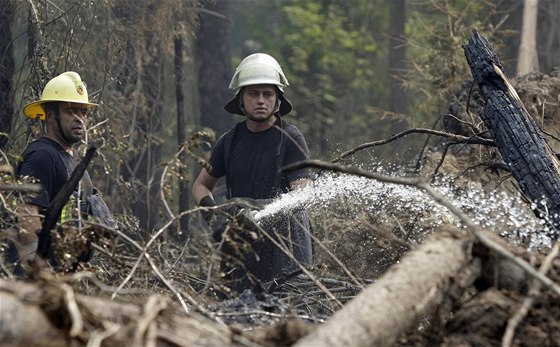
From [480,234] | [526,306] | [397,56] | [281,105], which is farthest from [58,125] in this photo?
[397,56]

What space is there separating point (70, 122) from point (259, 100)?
1.51m

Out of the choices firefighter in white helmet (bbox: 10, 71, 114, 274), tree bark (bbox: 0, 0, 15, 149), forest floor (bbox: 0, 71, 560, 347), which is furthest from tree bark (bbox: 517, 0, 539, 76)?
firefighter in white helmet (bbox: 10, 71, 114, 274)

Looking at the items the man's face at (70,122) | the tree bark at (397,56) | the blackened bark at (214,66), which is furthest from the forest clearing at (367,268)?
the tree bark at (397,56)

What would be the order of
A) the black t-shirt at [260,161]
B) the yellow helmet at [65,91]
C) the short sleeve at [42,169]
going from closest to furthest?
the short sleeve at [42,169], the yellow helmet at [65,91], the black t-shirt at [260,161]

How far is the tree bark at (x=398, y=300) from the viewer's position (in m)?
3.90

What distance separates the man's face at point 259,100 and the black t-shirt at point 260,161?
127 mm

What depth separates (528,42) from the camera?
56.8ft

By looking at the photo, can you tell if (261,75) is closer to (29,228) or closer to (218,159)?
(218,159)

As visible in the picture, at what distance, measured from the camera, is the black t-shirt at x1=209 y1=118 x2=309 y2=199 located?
820cm

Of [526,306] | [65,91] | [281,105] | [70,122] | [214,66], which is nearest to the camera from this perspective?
[526,306]

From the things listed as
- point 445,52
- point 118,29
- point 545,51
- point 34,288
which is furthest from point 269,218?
point 545,51

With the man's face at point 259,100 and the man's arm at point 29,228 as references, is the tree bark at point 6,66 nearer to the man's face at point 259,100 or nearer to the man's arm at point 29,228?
the man's face at point 259,100

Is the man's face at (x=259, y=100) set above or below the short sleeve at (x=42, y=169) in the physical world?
above

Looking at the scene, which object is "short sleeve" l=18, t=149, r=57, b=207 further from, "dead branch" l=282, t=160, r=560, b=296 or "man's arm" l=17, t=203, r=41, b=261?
"dead branch" l=282, t=160, r=560, b=296
